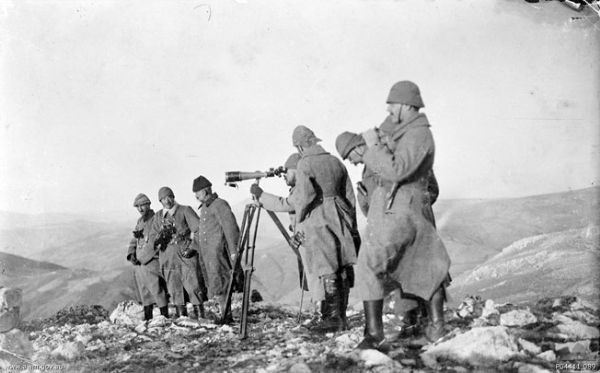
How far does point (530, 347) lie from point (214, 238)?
422cm

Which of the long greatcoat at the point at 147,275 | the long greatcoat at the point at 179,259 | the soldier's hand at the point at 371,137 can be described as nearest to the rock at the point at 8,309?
the long greatcoat at the point at 147,275

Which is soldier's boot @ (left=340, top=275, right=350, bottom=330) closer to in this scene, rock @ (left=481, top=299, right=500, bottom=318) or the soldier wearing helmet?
the soldier wearing helmet

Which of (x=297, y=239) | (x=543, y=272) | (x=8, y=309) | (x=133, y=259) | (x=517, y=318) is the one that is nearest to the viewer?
(x=517, y=318)

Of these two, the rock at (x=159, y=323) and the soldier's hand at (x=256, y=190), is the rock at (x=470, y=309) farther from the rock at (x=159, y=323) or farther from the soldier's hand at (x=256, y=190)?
the rock at (x=159, y=323)

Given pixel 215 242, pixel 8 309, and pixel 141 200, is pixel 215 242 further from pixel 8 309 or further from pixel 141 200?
pixel 8 309

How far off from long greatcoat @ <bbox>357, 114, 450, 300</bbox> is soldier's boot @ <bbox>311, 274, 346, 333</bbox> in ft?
4.11

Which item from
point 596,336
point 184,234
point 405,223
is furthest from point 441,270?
point 184,234

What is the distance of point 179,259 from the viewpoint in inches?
295

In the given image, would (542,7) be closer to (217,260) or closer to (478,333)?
(478,333)

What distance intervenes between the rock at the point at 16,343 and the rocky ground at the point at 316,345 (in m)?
0.01

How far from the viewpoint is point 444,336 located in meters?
3.94

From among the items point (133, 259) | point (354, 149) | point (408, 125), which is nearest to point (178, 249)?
point (133, 259)

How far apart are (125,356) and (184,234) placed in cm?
276

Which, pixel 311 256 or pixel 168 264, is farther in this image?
pixel 168 264
